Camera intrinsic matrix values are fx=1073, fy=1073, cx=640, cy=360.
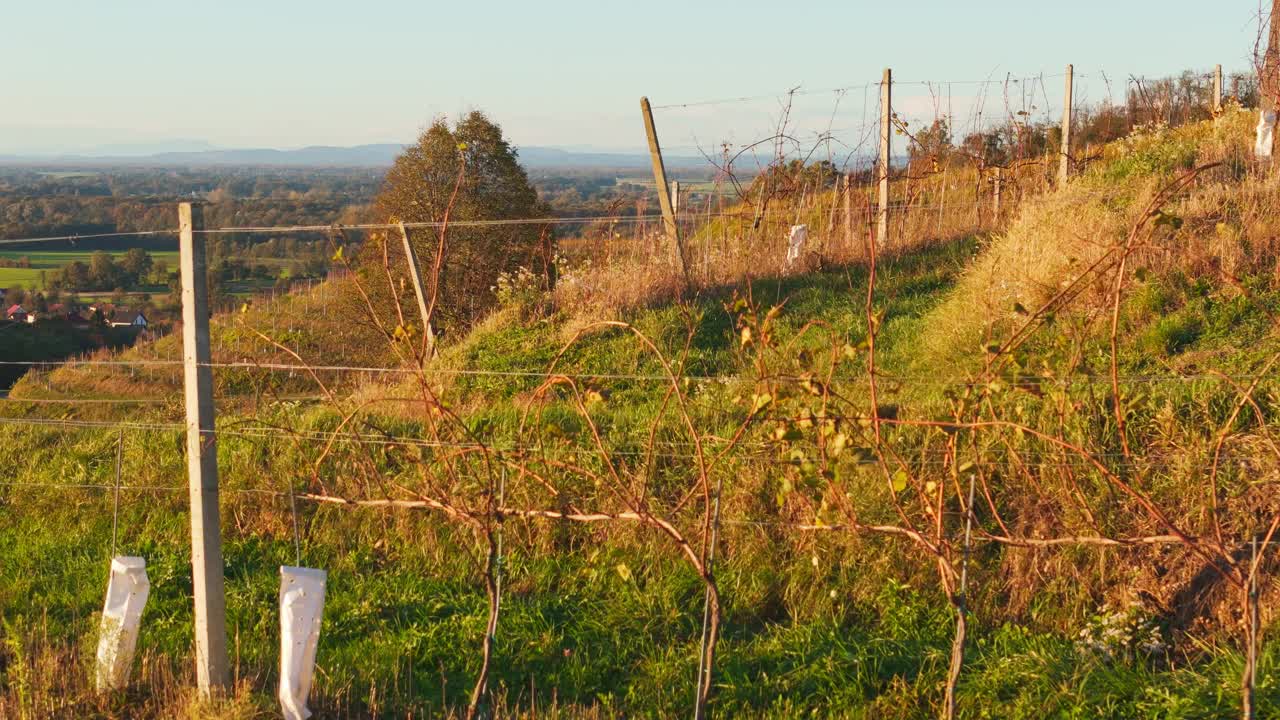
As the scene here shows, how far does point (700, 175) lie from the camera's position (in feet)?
37.7

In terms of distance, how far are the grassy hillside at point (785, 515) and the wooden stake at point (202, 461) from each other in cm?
20

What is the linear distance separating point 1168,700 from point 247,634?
4.16 meters

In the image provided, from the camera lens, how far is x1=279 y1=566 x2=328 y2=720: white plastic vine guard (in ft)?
13.2

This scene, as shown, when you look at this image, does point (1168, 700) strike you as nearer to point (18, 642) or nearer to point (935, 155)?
point (18, 642)

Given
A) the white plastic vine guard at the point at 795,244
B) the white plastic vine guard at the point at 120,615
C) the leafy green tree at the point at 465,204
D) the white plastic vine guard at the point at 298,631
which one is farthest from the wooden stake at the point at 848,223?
the white plastic vine guard at the point at 120,615

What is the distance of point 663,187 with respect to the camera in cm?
980

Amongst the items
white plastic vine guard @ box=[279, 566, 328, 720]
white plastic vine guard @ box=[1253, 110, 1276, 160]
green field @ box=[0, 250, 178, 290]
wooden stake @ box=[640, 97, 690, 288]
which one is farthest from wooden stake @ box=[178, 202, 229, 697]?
green field @ box=[0, 250, 178, 290]

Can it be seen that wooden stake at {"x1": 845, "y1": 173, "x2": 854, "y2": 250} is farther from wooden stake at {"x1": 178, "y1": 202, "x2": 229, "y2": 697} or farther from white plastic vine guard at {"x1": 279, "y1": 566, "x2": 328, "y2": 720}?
white plastic vine guard at {"x1": 279, "y1": 566, "x2": 328, "y2": 720}

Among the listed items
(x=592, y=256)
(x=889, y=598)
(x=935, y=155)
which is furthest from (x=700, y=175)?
(x=889, y=598)

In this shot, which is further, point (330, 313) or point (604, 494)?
point (330, 313)

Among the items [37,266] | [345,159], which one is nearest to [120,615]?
[37,266]

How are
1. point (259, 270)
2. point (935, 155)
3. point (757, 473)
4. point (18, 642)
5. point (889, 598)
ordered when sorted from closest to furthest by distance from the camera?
point (18, 642)
point (889, 598)
point (757, 473)
point (935, 155)
point (259, 270)

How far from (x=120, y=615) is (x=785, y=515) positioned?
323 centimetres

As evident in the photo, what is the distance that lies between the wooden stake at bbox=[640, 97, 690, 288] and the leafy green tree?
5.11m
